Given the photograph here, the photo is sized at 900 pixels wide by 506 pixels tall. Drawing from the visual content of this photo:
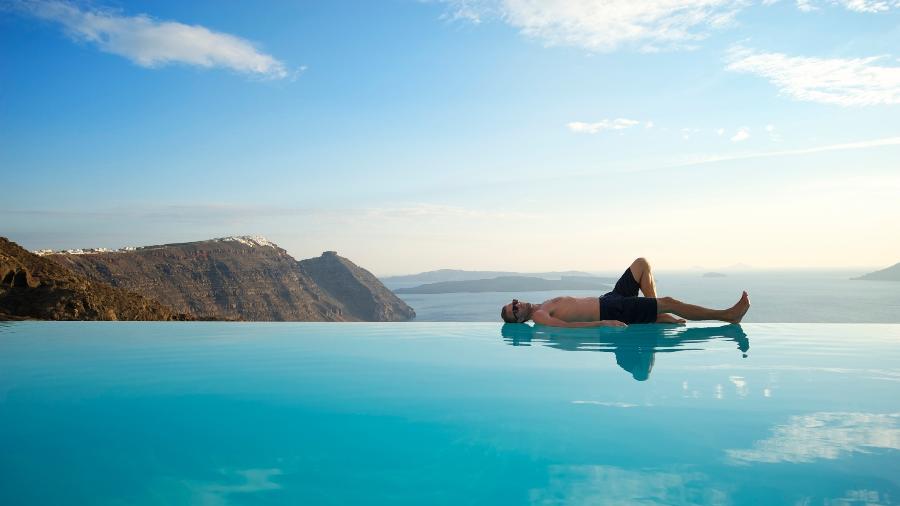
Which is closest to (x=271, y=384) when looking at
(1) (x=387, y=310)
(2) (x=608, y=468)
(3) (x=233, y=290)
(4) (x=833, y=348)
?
(2) (x=608, y=468)

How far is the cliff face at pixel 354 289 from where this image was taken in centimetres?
10462

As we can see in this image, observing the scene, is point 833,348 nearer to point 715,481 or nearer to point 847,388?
point 847,388

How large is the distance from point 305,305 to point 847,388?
85.5 metres

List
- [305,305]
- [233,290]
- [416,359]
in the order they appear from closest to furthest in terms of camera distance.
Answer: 1. [416,359]
2. [233,290]
3. [305,305]

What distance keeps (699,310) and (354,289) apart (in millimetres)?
101543

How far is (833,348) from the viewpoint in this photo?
19.9ft

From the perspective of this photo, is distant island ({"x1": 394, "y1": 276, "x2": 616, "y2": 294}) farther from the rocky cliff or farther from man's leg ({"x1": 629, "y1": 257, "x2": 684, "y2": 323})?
man's leg ({"x1": 629, "y1": 257, "x2": 684, "y2": 323})

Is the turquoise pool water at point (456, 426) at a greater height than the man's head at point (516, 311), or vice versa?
the man's head at point (516, 311)

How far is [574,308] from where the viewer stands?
7.61m

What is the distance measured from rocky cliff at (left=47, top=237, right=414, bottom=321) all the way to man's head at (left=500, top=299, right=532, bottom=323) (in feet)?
152

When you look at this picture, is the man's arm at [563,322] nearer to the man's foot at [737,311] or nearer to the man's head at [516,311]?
the man's head at [516,311]

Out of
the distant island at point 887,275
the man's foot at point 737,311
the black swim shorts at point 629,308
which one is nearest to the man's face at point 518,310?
the black swim shorts at point 629,308

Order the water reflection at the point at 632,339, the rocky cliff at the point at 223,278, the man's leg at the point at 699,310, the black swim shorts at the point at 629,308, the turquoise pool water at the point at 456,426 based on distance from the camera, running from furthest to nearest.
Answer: the rocky cliff at the point at 223,278 → the black swim shorts at the point at 629,308 → the man's leg at the point at 699,310 → the water reflection at the point at 632,339 → the turquoise pool water at the point at 456,426

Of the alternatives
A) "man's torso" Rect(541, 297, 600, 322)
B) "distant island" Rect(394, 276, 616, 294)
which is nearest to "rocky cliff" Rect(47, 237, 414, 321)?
"distant island" Rect(394, 276, 616, 294)
